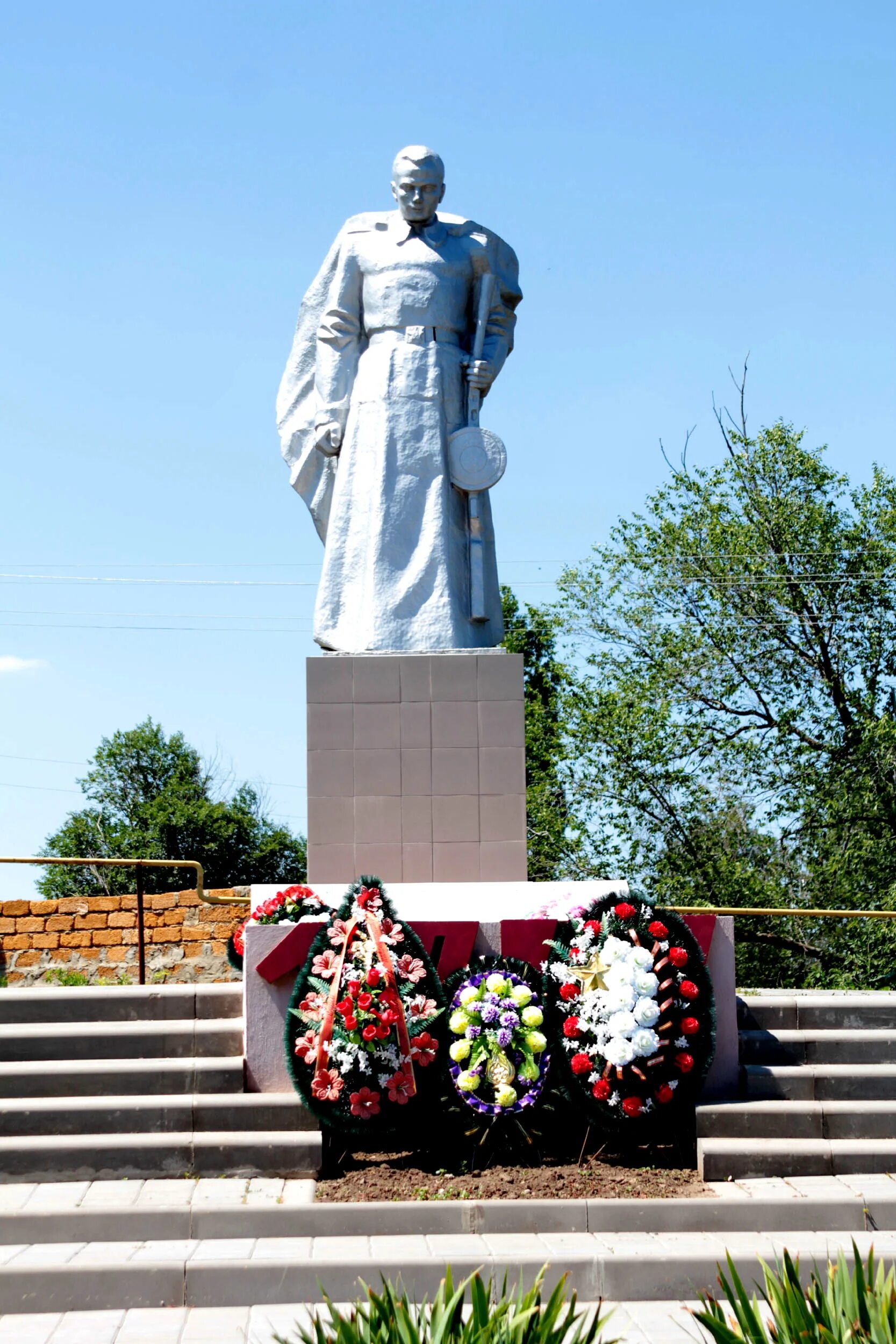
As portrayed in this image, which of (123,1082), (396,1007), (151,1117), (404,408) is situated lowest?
(151,1117)

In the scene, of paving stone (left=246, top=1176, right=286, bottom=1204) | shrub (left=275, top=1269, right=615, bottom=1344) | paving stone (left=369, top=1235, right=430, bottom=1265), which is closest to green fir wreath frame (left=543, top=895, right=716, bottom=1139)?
paving stone (left=369, top=1235, right=430, bottom=1265)

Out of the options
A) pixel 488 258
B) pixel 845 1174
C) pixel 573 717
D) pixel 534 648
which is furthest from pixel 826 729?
pixel 845 1174

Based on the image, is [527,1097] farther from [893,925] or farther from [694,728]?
[694,728]

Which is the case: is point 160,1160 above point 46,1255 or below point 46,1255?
above

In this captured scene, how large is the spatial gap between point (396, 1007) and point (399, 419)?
12.7 ft

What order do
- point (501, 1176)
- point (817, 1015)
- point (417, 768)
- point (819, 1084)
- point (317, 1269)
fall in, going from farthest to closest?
1. point (417, 768)
2. point (817, 1015)
3. point (819, 1084)
4. point (501, 1176)
5. point (317, 1269)

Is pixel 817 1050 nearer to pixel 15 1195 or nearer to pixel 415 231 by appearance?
pixel 15 1195

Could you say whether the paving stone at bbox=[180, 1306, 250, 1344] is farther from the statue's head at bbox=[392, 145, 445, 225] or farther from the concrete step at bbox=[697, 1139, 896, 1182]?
the statue's head at bbox=[392, 145, 445, 225]

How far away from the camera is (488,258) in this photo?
8922 mm

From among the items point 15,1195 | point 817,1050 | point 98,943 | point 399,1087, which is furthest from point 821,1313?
point 98,943

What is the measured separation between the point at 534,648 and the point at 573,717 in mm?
6320

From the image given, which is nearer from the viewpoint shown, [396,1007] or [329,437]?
[396,1007]

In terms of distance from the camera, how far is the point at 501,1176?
6.00m

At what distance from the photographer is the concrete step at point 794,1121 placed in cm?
640
